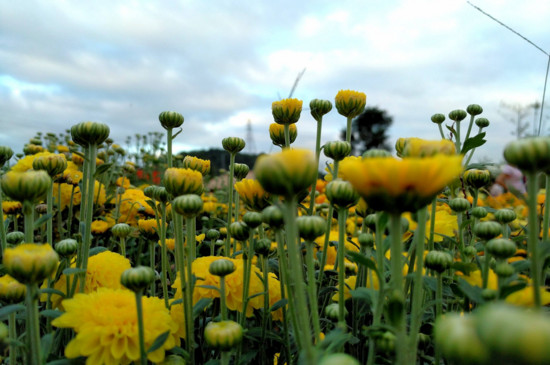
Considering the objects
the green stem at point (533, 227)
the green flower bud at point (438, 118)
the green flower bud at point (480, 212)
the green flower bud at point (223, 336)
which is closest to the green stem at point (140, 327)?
the green flower bud at point (223, 336)

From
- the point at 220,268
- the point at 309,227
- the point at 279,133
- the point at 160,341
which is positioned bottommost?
the point at 160,341

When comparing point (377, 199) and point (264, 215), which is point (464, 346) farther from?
point (264, 215)

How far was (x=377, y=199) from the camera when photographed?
498 millimetres

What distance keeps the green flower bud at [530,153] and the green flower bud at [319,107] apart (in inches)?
28.7

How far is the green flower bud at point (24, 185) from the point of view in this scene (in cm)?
74

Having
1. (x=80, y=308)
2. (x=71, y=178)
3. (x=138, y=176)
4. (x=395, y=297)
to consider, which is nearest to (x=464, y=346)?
(x=395, y=297)

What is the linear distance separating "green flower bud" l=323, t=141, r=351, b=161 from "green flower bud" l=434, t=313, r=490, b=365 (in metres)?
0.70

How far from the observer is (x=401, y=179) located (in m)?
0.47

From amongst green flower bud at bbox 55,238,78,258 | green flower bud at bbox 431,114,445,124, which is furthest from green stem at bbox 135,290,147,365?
green flower bud at bbox 431,114,445,124

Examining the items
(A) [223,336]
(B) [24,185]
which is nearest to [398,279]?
(A) [223,336]

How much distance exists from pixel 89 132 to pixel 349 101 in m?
0.74

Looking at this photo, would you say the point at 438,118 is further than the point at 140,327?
Yes

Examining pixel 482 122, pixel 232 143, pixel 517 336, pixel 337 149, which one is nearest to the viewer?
pixel 517 336

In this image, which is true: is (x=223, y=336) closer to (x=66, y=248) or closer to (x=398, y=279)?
(x=398, y=279)
